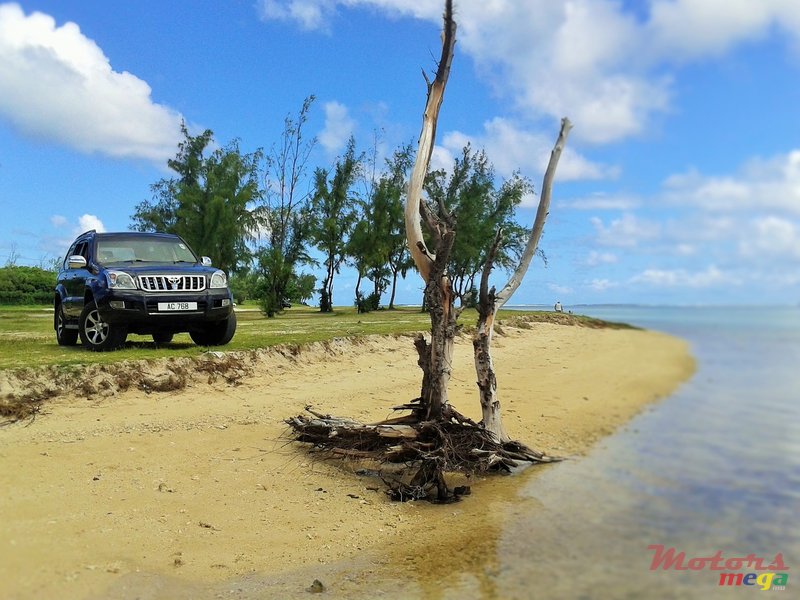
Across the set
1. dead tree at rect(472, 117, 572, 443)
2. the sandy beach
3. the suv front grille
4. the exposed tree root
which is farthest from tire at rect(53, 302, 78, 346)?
dead tree at rect(472, 117, 572, 443)

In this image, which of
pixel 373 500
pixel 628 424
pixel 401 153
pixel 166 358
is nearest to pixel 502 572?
pixel 628 424

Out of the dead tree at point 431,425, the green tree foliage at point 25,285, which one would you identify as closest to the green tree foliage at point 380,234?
the green tree foliage at point 25,285

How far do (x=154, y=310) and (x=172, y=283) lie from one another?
643mm

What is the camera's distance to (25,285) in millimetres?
44156

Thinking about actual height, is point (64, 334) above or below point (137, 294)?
below

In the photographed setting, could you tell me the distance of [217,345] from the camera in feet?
42.4

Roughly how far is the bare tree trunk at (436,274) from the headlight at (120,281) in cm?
607

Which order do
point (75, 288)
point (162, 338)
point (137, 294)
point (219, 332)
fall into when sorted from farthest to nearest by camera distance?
point (162, 338) → point (75, 288) → point (219, 332) → point (137, 294)

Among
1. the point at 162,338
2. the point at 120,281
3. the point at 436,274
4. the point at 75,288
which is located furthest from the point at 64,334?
the point at 436,274

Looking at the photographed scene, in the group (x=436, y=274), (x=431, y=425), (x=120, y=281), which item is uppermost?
(x=436, y=274)

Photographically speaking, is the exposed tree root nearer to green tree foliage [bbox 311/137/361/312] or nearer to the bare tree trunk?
the bare tree trunk

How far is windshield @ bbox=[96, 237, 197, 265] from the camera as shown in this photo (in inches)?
516

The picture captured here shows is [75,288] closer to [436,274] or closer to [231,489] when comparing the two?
[231,489]

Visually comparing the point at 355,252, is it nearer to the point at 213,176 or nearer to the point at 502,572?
the point at 213,176
